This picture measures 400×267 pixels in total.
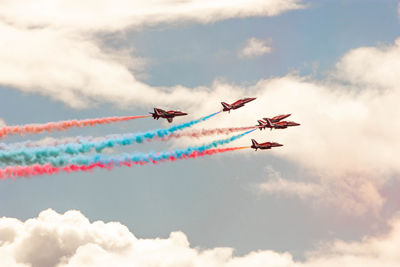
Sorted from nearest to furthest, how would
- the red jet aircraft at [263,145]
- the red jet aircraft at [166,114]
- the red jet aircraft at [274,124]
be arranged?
the red jet aircraft at [166,114], the red jet aircraft at [274,124], the red jet aircraft at [263,145]

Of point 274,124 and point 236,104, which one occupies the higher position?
point 236,104

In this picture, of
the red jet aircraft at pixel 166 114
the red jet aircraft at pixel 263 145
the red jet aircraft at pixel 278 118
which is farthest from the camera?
the red jet aircraft at pixel 263 145

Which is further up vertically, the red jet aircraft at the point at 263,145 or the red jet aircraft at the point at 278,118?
the red jet aircraft at the point at 278,118

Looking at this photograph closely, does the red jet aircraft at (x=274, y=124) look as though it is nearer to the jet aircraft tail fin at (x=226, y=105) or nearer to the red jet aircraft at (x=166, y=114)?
the jet aircraft tail fin at (x=226, y=105)

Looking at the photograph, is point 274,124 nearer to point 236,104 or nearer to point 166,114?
point 236,104

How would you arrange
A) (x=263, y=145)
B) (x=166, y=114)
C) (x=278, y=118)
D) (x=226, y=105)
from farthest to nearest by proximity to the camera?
(x=263, y=145)
(x=278, y=118)
(x=226, y=105)
(x=166, y=114)

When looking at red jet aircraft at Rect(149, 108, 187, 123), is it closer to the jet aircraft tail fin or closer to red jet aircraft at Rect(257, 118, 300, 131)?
the jet aircraft tail fin

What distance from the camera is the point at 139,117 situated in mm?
140625

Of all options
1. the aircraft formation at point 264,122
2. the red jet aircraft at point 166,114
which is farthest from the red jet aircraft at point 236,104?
the red jet aircraft at point 166,114

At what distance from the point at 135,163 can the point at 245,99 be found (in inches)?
1608

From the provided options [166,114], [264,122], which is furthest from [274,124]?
[166,114]

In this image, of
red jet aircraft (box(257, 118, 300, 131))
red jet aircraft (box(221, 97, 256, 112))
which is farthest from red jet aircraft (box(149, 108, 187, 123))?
red jet aircraft (box(257, 118, 300, 131))

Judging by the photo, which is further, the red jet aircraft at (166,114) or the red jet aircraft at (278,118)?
the red jet aircraft at (278,118)

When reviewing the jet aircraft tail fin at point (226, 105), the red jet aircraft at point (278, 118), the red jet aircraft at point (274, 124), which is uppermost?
the jet aircraft tail fin at point (226, 105)
